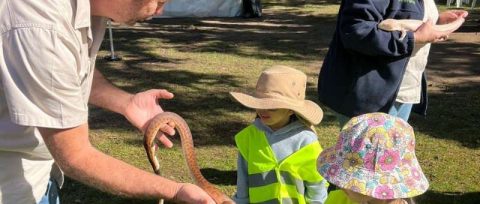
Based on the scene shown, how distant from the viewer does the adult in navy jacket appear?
3531 millimetres

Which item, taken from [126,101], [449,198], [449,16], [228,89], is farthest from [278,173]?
[228,89]

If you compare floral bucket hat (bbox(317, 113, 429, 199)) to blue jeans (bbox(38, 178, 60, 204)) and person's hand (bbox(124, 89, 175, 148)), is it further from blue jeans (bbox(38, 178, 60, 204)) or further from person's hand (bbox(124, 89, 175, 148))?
blue jeans (bbox(38, 178, 60, 204))

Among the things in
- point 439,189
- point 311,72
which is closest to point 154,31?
point 311,72

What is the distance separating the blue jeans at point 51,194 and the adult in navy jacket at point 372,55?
1743 mm

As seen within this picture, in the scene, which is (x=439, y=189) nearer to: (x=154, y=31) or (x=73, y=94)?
(x=73, y=94)

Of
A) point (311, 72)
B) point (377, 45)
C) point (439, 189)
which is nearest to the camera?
point (377, 45)

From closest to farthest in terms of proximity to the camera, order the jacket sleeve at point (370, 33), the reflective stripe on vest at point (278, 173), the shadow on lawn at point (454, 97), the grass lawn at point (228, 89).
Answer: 1. the jacket sleeve at point (370, 33)
2. the reflective stripe on vest at point (278, 173)
3. the grass lawn at point (228, 89)
4. the shadow on lawn at point (454, 97)

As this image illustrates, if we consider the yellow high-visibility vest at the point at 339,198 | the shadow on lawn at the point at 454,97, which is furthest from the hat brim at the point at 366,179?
the shadow on lawn at the point at 454,97

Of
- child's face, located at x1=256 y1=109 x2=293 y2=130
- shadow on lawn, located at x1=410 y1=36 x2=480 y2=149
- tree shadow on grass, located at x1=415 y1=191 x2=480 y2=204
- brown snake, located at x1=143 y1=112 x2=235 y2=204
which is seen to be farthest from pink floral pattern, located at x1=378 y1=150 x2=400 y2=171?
shadow on lawn, located at x1=410 y1=36 x2=480 y2=149

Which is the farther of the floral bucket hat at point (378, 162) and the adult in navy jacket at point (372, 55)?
the adult in navy jacket at point (372, 55)

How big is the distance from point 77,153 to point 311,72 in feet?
25.9

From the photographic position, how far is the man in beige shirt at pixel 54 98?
1.92 meters

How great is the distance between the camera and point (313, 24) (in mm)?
16141

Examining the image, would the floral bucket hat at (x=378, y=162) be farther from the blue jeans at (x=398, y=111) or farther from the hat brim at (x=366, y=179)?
the blue jeans at (x=398, y=111)
